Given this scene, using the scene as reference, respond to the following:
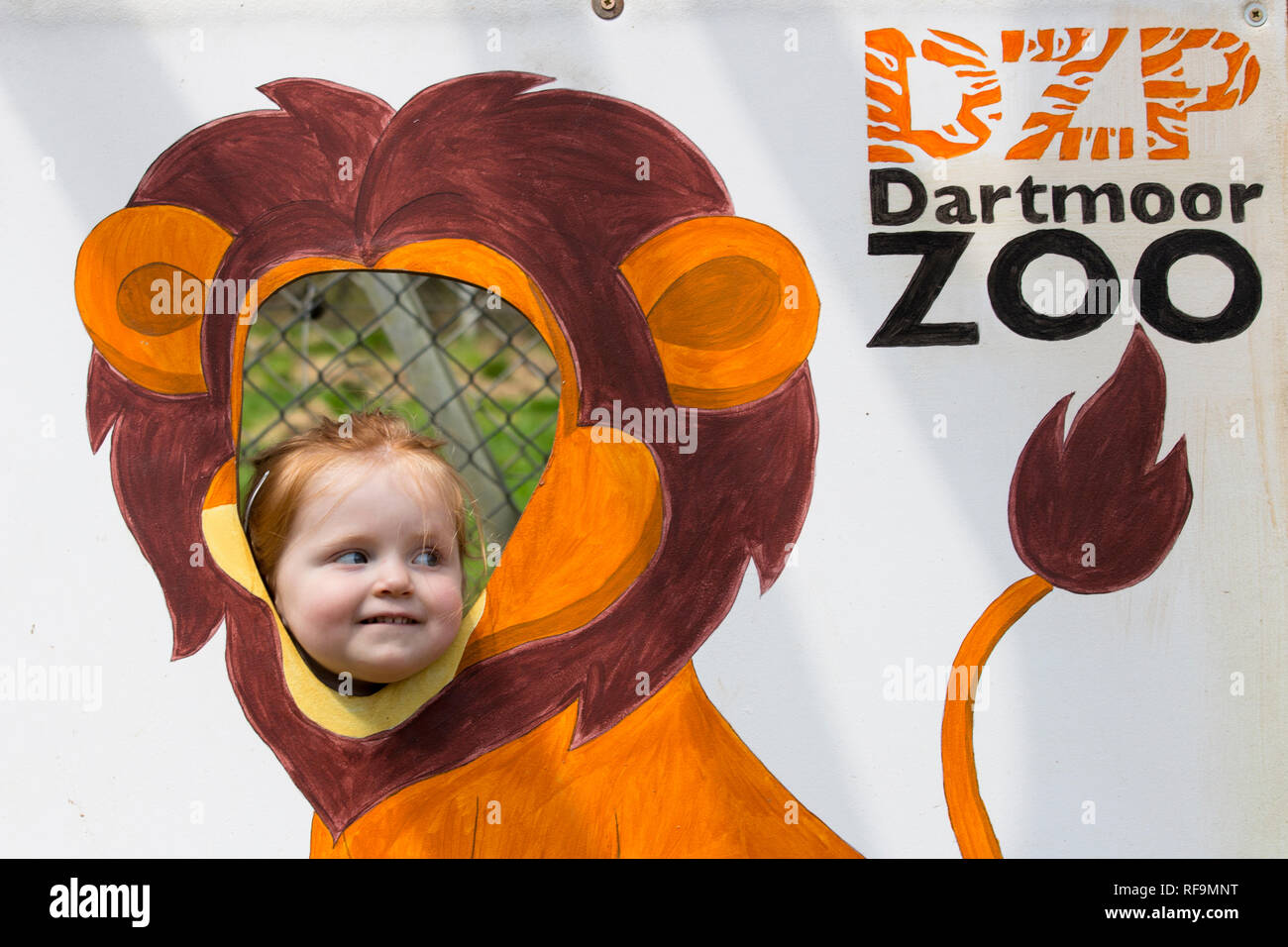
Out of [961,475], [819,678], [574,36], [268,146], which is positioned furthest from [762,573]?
[268,146]

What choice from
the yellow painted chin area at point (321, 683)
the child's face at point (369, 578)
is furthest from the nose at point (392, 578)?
the yellow painted chin area at point (321, 683)

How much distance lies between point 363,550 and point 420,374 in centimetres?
177

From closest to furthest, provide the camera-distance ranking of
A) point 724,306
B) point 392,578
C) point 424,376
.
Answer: point 392,578, point 724,306, point 424,376

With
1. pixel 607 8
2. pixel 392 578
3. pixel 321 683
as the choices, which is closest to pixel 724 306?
pixel 607 8

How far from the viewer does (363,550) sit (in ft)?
5.11

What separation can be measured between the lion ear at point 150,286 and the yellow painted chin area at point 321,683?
0.69ft

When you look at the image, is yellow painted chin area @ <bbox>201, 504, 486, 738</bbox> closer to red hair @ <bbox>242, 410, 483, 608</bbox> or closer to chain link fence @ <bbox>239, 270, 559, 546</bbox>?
red hair @ <bbox>242, 410, 483, 608</bbox>

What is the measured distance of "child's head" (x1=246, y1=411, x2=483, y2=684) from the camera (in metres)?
1.53

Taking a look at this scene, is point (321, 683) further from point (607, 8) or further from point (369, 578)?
point (607, 8)

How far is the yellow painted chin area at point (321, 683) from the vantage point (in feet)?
5.24

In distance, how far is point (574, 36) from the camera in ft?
5.44

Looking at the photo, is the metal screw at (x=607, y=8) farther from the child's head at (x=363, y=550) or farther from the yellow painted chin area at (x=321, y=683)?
the yellow painted chin area at (x=321, y=683)

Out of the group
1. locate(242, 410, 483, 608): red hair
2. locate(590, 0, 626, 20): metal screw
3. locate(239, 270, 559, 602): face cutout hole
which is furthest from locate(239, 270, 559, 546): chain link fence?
locate(590, 0, 626, 20): metal screw

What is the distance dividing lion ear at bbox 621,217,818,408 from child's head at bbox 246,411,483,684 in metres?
0.36
